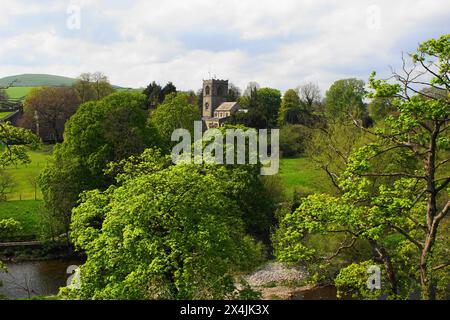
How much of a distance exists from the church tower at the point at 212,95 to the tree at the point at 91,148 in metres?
67.2

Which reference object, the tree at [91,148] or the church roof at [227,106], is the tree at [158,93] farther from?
the tree at [91,148]

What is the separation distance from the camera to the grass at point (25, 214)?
40.0 metres

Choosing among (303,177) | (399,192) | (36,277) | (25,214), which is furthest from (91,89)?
(399,192)

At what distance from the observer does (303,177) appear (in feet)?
192

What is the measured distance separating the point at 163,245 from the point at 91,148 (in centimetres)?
2486

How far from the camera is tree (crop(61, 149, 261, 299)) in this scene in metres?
14.4

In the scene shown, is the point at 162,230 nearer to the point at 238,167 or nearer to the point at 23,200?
the point at 238,167

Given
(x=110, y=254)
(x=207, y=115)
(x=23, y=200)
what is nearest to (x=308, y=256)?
(x=110, y=254)

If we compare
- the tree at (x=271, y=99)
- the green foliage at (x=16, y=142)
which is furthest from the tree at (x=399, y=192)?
the tree at (x=271, y=99)

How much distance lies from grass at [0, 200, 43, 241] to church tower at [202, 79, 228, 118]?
65.8 m

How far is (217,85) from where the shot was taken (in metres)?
109

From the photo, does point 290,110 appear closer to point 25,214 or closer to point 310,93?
point 310,93

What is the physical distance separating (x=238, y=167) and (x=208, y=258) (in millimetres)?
19086

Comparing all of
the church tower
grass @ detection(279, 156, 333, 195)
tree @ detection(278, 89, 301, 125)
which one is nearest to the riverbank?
grass @ detection(279, 156, 333, 195)
